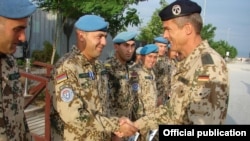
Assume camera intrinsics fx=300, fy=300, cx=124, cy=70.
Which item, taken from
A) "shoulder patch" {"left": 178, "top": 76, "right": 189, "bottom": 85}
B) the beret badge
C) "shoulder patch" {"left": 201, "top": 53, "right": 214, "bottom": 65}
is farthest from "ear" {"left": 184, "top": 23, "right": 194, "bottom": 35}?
"shoulder patch" {"left": 178, "top": 76, "right": 189, "bottom": 85}

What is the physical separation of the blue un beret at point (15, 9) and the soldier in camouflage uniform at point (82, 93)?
63cm

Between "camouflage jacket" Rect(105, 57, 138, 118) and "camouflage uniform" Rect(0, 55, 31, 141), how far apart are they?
62.9 inches

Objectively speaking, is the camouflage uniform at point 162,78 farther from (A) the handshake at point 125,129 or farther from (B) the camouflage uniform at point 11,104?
(B) the camouflage uniform at point 11,104

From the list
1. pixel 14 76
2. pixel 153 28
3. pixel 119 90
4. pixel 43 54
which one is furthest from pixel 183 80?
pixel 153 28

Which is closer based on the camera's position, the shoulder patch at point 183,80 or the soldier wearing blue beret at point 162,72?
the shoulder patch at point 183,80

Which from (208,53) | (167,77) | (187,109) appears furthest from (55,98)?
(167,77)

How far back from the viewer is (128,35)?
393 cm

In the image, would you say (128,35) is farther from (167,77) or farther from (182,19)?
(167,77)

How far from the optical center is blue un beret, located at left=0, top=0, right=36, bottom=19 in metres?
1.83

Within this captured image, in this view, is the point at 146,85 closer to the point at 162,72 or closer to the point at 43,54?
the point at 162,72

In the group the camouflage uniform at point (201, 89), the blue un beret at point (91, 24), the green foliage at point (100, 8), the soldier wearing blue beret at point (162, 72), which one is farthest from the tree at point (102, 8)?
the camouflage uniform at point (201, 89)

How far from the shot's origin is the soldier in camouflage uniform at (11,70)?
185 centimetres

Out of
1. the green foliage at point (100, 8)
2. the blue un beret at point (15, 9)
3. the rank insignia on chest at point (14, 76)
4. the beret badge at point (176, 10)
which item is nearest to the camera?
the blue un beret at point (15, 9)

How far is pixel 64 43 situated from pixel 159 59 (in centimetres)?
924
